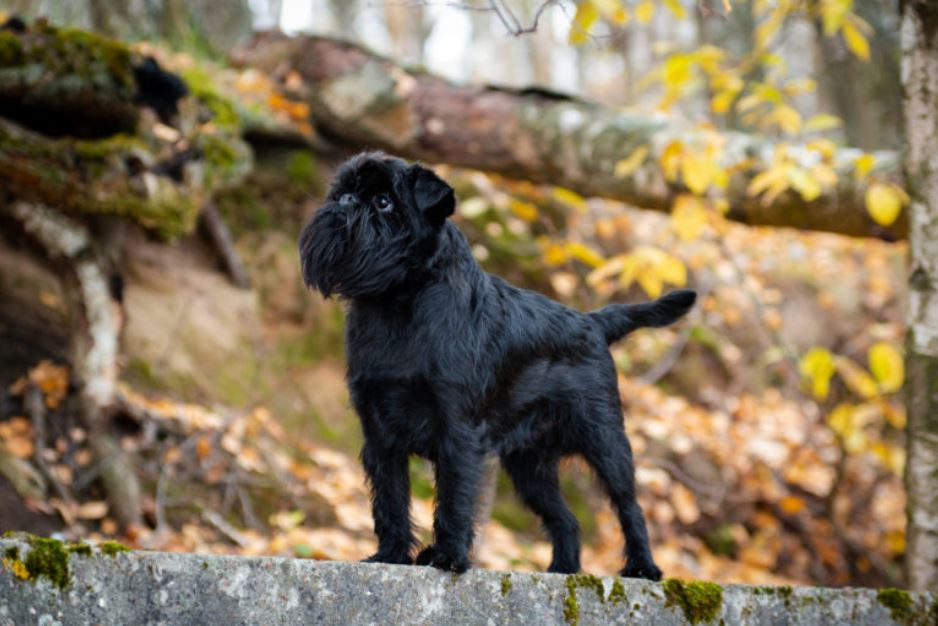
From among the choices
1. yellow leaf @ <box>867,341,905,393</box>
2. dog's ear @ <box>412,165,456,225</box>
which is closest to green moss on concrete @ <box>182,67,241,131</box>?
dog's ear @ <box>412,165,456,225</box>

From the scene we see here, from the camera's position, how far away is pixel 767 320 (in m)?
8.58

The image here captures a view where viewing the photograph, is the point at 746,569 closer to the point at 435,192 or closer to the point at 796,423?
the point at 796,423

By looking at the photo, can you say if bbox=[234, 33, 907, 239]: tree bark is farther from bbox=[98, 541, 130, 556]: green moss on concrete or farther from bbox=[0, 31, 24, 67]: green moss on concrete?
bbox=[98, 541, 130, 556]: green moss on concrete

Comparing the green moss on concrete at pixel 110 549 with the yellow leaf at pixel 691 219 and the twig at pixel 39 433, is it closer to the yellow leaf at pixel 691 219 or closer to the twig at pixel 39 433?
the twig at pixel 39 433

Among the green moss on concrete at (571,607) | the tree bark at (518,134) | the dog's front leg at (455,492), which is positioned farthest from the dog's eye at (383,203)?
the tree bark at (518,134)

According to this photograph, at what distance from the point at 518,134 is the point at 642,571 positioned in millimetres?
4447

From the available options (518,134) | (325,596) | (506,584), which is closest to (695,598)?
(506,584)

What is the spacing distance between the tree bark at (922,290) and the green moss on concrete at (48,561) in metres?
3.62

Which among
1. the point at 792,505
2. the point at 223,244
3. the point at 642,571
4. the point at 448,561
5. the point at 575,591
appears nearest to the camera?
the point at 448,561

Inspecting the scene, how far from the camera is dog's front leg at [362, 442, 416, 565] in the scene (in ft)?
10.6

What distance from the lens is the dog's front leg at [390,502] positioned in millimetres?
3230

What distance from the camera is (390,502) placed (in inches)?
128

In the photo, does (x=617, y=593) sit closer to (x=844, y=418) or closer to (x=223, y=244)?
(x=844, y=418)

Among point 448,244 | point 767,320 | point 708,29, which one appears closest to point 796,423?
point 767,320
